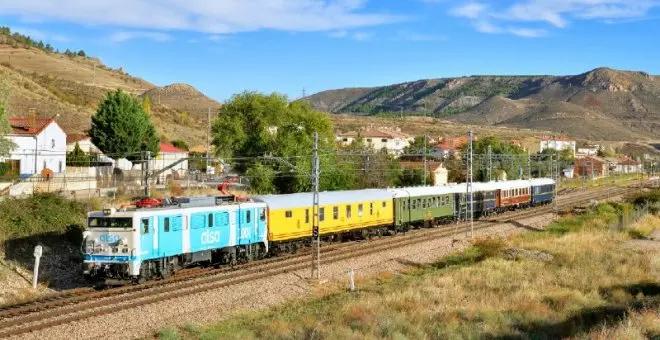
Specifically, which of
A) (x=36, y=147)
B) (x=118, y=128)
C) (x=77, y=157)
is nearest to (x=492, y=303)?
(x=36, y=147)

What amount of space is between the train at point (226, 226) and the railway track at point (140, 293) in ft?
2.14

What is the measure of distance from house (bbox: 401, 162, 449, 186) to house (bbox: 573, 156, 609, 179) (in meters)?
53.3

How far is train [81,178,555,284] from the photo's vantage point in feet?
78.2

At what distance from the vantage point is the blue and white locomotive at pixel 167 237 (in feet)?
77.8

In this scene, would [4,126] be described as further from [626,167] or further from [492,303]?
[626,167]

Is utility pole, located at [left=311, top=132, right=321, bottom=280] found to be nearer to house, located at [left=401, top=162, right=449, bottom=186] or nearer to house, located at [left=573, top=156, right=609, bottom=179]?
house, located at [left=401, top=162, right=449, bottom=186]

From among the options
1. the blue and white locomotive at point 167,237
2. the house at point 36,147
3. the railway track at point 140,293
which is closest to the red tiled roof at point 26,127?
the house at point 36,147

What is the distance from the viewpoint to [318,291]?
25562mm

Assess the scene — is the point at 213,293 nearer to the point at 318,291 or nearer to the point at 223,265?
the point at 318,291

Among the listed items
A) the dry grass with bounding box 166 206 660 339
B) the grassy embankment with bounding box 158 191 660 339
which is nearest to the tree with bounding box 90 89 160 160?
the grassy embankment with bounding box 158 191 660 339

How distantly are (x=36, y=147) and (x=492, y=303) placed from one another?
41051 millimetres

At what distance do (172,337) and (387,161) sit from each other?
5644cm

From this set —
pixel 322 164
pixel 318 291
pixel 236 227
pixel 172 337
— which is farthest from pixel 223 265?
pixel 322 164

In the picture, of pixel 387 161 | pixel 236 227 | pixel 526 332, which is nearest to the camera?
pixel 526 332
